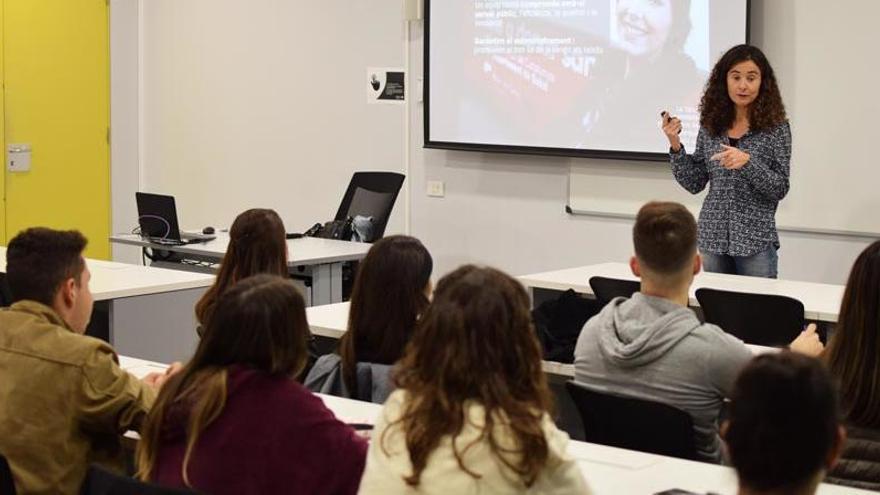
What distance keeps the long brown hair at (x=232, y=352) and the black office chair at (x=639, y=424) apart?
0.79 m

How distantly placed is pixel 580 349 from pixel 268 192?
5690 mm

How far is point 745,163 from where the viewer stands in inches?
188

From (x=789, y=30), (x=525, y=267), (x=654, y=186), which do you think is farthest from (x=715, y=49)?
(x=525, y=267)

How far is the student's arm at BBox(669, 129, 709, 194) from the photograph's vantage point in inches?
198

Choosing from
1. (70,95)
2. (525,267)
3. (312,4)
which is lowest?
(525,267)

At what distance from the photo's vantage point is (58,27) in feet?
28.8

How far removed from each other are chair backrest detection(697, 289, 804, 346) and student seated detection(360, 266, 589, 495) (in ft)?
7.21

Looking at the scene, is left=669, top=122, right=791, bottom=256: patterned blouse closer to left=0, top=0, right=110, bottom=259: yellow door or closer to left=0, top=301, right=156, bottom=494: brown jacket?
left=0, top=301, right=156, bottom=494: brown jacket

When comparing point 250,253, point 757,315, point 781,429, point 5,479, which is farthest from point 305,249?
point 781,429

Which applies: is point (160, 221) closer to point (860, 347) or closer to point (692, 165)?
point (692, 165)

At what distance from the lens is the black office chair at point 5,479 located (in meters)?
2.43

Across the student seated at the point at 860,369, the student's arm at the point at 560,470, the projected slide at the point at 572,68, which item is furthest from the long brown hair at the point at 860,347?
the projected slide at the point at 572,68

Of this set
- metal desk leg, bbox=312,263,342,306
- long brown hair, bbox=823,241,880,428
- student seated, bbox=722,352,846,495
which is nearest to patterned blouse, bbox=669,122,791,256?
metal desk leg, bbox=312,263,342,306

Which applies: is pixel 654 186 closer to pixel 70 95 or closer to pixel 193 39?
pixel 193 39
